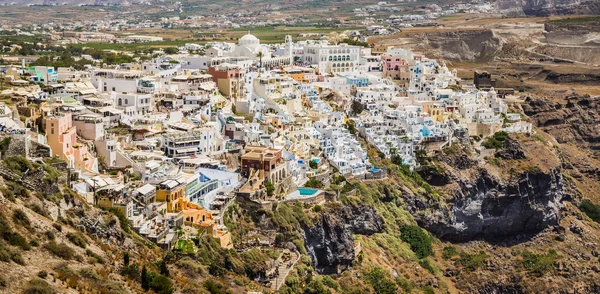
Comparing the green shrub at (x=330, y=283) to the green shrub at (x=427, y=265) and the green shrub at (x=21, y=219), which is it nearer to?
the green shrub at (x=427, y=265)

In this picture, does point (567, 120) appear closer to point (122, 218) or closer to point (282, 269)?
point (282, 269)

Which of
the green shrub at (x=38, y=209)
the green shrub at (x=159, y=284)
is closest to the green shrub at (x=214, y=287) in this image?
the green shrub at (x=159, y=284)

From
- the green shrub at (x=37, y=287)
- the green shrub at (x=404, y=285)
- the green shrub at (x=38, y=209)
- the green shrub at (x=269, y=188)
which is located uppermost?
the green shrub at (x=38, y=209)

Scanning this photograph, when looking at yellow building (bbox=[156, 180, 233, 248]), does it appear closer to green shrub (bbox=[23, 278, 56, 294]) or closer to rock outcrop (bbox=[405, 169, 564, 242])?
green shrub (bbox=[23, 278, 56, 294])

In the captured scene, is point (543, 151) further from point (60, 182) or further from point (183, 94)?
point (60, 182)

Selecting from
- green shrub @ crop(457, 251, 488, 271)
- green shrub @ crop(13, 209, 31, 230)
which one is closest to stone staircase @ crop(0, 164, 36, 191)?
green shrub @ crop(13, 209, 31, 230)

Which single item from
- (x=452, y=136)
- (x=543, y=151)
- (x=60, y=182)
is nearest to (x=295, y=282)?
(x=60, y=182)
